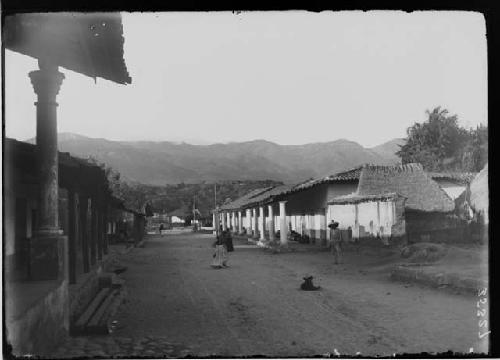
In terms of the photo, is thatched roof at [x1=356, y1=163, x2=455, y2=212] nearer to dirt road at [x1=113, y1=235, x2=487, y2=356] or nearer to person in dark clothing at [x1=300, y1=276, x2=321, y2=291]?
dirt road at [x1=113, y1=235, x2=487, y2=356]

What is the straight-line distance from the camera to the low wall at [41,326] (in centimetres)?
444

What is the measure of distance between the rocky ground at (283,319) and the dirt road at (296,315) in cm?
1

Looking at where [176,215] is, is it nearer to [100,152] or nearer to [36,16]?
[100,152]

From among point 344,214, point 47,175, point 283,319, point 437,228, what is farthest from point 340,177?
point 47,175

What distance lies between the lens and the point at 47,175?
6.93 m

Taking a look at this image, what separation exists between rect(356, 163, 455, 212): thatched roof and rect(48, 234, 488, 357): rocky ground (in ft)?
29.2

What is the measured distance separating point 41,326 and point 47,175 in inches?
90.6

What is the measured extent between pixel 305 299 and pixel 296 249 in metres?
14.2

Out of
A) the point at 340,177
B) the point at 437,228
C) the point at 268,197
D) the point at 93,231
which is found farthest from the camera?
the point at 268,197

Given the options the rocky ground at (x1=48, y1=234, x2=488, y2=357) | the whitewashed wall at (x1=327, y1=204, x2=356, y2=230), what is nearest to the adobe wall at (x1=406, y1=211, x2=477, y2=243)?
the whitewashed wall at (x1=327, y1=204, x2=356, y2=230)

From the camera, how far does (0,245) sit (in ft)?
13.9

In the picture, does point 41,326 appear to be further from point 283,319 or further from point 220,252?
point 220,252

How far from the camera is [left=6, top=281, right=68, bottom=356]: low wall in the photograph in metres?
4.44

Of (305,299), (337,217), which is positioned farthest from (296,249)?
(305,299)
